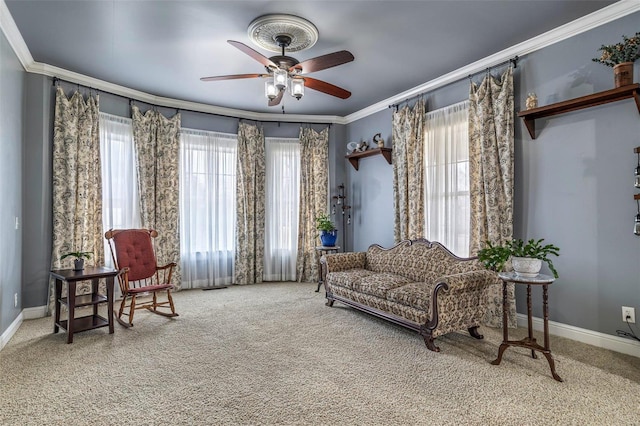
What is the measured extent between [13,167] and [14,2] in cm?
164

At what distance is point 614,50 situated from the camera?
3.02m

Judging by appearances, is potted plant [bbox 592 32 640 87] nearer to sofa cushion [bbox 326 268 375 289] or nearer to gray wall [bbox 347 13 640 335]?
gray wall [bbox 347 13 640 335]

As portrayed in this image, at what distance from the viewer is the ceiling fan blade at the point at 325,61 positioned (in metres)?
2.96

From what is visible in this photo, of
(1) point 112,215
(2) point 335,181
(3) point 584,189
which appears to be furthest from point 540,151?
(1) point 112,215

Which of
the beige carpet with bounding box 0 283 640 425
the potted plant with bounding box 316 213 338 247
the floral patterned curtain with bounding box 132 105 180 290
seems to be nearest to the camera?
the beige carpet with bounding box 0 283 640 425

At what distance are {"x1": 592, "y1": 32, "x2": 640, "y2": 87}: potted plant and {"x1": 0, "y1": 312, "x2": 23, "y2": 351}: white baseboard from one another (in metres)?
6.00

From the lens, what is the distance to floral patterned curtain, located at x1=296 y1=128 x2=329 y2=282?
6441mm

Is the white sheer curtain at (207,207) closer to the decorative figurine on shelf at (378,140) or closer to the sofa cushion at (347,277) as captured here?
→ the sofa cushion at (347,277)

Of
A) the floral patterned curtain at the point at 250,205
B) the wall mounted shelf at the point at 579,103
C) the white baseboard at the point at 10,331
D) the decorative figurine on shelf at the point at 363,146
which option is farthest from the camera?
the floral patterned curtain at the point at 250,205

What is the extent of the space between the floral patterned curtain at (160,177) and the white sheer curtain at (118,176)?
97mm

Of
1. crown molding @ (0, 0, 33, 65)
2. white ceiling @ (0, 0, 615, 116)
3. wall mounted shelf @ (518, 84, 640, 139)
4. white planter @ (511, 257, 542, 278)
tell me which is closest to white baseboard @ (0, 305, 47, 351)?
crown molding @ (0, 0, 33, 65)

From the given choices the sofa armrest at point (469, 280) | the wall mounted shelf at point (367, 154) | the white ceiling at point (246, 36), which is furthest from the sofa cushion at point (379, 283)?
the white ceiling at point (246, 36)

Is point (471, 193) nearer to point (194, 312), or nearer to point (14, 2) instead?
point (194, 312)

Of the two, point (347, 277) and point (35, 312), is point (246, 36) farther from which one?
point (35, 312)
